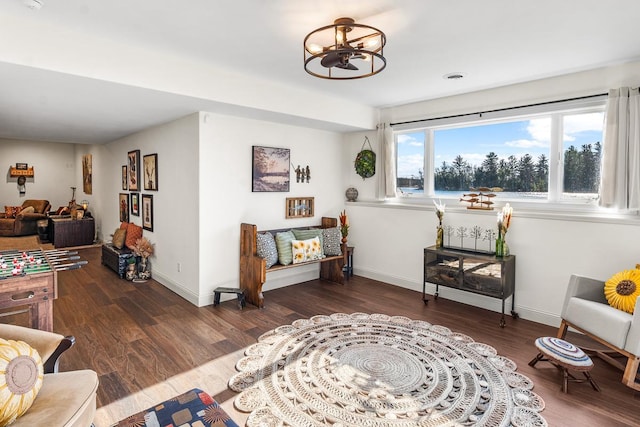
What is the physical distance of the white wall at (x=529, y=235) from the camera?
3455 millimetres

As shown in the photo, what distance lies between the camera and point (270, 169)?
4.89m

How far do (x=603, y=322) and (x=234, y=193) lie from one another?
391 centimetres

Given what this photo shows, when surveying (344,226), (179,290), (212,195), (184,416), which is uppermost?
(212,195)

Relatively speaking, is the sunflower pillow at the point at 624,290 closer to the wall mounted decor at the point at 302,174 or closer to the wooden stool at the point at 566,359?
the wooden stool at the point at 566,359

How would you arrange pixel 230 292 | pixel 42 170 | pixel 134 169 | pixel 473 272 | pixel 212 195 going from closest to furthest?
pixel 473 272
pixel 230 292
pixel 212 195
pixel 134 169
pixel 42 170

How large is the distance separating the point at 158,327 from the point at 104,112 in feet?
8.53

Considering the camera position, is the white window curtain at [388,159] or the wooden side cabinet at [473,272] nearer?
the wooden side cabinet at [473,272]

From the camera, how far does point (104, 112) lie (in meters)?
4.25

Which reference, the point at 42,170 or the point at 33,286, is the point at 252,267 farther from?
the point at 42,170

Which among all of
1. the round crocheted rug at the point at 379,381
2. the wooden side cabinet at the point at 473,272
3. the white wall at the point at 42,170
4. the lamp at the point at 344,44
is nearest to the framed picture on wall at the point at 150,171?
the round crocheted rug at the point at 379,381

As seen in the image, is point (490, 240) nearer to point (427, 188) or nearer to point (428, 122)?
point (427, 188)

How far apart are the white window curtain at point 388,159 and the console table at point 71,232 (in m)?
6.98

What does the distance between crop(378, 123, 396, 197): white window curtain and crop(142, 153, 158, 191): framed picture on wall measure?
11.0ft

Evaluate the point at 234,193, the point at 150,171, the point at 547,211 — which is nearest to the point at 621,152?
the point at 547,211
